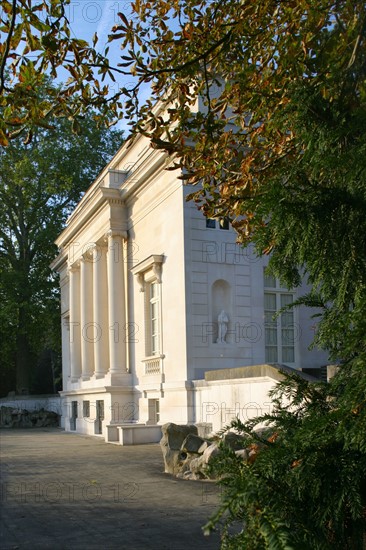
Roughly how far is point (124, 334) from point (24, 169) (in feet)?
51.1

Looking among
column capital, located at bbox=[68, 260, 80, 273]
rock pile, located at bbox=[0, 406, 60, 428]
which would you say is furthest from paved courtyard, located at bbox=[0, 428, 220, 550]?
rock pile, located at bbox=[0, 406, 60, 428]

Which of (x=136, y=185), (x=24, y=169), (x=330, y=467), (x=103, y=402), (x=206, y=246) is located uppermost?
(x=24, y=169)

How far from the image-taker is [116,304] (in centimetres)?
2508

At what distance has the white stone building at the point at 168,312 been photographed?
20.0 m

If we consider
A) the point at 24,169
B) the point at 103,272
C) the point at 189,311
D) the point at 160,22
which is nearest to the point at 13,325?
the point at 24,169

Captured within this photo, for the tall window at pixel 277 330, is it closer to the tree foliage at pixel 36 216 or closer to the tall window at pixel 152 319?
the tall window at pixel 152 319

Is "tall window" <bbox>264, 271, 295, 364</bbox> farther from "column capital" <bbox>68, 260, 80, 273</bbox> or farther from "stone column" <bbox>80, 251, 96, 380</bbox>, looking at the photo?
"column capital" <bbox>68, 260, 80, 273</bbox>

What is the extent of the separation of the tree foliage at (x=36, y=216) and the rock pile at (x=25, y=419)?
165 inches

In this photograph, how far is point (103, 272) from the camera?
89.2 feet

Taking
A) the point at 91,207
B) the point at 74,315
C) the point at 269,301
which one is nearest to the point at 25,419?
the point at 74,315

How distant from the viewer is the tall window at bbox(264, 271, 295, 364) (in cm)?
2123

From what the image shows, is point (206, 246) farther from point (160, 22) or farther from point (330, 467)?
point (330, 467)

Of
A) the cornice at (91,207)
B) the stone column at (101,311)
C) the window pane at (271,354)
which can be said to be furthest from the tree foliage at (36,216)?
Answer: the window pane at (271,354)

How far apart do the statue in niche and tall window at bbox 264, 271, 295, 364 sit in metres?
1.55
